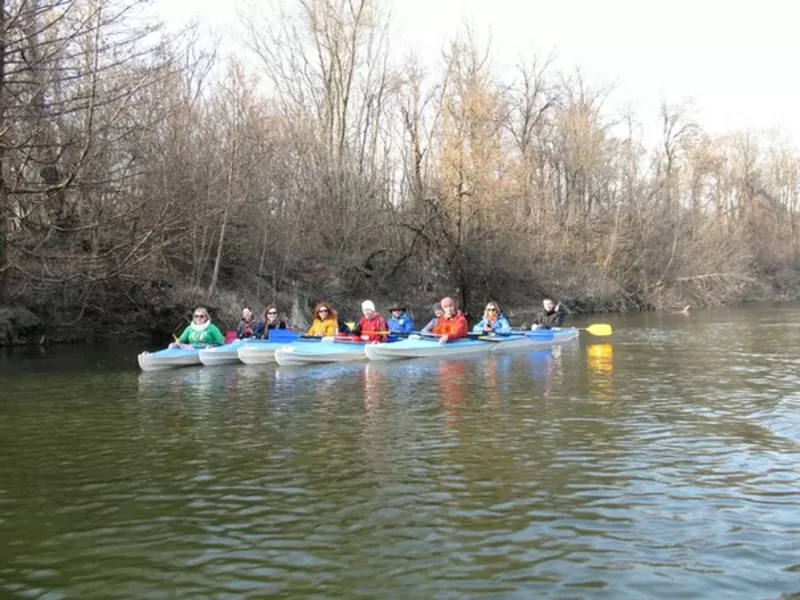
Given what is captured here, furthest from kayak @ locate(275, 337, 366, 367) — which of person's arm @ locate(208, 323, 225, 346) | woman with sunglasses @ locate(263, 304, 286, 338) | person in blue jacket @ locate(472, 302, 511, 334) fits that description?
person in blue jacket @ locate(472, 302, 511, 334)

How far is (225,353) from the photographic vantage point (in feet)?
52.3

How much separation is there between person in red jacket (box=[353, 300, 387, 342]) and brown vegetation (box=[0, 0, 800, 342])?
454cm

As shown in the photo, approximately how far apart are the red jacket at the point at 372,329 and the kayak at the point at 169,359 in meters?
3.37

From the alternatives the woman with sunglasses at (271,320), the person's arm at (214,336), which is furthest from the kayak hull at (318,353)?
the woman with sunglasses at (271,320)

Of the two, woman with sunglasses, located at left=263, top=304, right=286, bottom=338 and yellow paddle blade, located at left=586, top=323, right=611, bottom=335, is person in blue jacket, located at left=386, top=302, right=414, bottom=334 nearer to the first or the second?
woman with sunglasses, located at left=263, top=304, right=286, bottom=338

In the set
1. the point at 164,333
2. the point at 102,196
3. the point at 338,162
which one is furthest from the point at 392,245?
the point at 102,196

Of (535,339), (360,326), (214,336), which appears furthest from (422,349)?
(214,336)

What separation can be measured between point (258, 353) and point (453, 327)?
428cm

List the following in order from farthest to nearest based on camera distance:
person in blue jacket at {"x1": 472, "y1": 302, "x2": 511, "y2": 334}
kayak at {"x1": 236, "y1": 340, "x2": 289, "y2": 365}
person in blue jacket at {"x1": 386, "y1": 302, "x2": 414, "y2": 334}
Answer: person in blue jacket at {"x1": 472, "y1": 302, "x2": 511, "y2": 334}, person in blue jacket at {"x1": 386, "y1": 302, "x2": 414, "y2": 334}, kayak at {"x1": 236, "y1": 340, "x2": 289, "y2": 365}

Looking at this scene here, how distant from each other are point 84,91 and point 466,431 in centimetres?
1050

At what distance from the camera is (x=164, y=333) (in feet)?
75.1

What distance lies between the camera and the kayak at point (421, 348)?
1585cm

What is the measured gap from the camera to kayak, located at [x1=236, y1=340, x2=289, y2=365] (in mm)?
15828

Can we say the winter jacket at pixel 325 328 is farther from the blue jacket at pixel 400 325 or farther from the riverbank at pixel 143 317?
the riverbank at pixel 143 317
